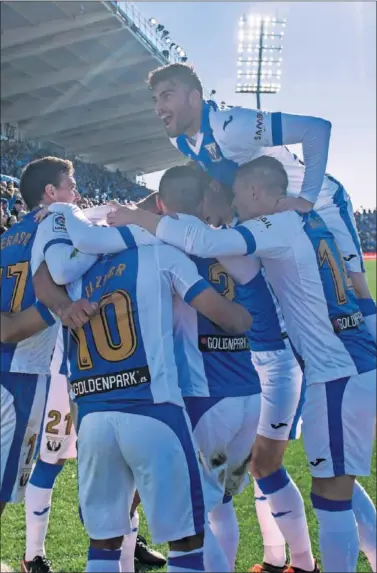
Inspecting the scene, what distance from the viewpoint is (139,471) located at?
6.07 feet

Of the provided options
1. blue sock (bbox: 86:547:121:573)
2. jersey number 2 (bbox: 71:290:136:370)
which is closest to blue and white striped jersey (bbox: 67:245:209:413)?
jersey number 2 (bbox: 71:290:136:370)

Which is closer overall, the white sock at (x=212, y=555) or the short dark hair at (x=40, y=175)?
the white sock at (x=212, y=555)

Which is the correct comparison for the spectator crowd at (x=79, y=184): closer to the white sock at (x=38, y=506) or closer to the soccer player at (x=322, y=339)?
the soccer player at (x=322, y=339)

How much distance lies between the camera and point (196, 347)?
226 centimetres

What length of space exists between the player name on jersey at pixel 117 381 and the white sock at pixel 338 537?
2.87 ft

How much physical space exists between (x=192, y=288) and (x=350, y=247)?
1.07 metres

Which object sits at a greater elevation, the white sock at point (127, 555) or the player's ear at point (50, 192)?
the player's ear at point (50, 192)

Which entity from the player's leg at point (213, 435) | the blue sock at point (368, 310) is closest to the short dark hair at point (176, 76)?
the blue sock at point (368, 310)

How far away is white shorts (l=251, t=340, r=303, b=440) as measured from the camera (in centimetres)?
291

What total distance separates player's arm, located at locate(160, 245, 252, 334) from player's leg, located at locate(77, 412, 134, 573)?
432mm

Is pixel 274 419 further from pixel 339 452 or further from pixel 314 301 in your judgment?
pixel 314 301

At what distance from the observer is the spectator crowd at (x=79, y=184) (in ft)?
13.8

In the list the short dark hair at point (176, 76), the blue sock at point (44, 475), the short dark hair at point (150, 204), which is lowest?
the blue sock at point (44, 475)

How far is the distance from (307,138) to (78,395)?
4.32 feet
